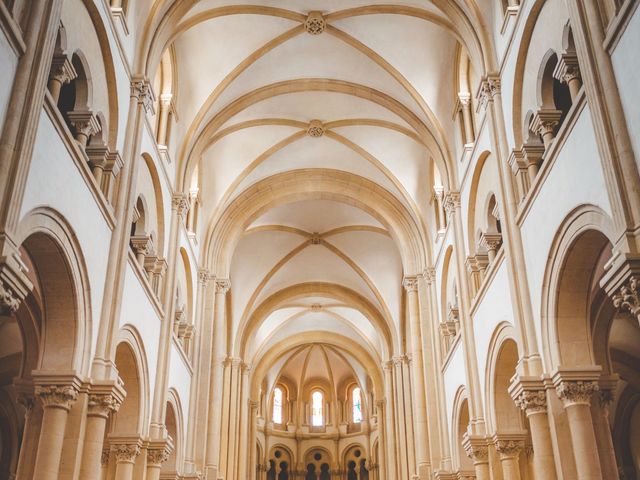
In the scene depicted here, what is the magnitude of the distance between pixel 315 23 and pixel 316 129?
4.77 m

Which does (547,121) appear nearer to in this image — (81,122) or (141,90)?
(81,122)

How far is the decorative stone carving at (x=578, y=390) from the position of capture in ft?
34.4

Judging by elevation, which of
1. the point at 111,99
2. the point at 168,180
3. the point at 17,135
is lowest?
the point at 17,135

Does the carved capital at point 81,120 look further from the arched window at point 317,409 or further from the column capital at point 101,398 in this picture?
the arched window at point 317,409

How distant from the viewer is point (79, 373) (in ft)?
35.0

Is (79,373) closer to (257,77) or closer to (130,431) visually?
(130,431)

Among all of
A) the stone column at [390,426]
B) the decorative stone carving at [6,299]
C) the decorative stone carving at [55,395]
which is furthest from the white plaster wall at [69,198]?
the stone column at [390,426]

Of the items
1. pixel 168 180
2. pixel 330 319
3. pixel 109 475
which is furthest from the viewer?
pixel 330 319

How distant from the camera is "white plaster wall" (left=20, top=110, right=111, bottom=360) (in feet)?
29.4

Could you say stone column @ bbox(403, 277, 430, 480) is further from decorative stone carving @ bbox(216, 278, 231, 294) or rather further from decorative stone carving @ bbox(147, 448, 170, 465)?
decorative stone carving @ bbox(147, 448, 170, 465)

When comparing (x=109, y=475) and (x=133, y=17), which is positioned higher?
(x=133, y=17)

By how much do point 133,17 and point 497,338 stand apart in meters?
9.04

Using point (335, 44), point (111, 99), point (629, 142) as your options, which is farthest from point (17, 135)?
point (335, 44)

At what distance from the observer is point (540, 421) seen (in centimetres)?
1109
